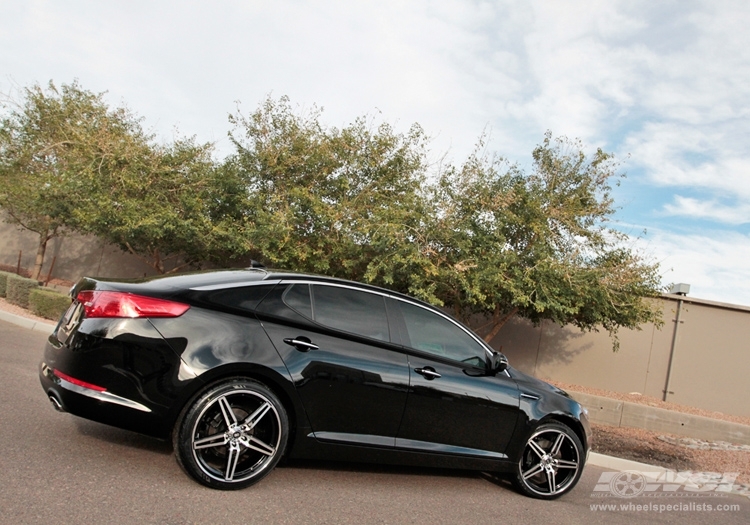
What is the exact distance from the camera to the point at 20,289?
1409 cm

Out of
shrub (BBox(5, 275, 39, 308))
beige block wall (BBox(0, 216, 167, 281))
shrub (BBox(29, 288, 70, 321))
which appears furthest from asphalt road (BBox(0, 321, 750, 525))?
beige block wall (BBox(0, 216, 167, 281))

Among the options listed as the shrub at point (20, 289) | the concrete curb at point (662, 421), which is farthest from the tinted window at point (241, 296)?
the shrub at point (20, 289)

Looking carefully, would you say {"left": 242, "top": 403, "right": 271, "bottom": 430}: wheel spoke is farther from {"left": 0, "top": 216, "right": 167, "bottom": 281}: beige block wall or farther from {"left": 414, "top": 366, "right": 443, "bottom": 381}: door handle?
{"left": 0, "top": 216, "right": 167, "bottom": 281}: beige block wall

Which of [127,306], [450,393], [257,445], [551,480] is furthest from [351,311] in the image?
[551,480]

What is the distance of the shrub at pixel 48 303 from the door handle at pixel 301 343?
1003 centimetres

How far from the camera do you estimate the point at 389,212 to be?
467 inches

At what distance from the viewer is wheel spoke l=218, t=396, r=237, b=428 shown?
12.6ft

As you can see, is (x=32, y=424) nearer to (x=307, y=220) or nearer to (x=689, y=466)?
(x=689, y=466)

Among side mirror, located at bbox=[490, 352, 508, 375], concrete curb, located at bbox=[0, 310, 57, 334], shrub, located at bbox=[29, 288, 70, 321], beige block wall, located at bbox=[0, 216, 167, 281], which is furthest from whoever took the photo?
beige block wall, located at bbox=[0, 216, 167, 281]

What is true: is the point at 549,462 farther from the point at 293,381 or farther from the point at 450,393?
the point at 293,381

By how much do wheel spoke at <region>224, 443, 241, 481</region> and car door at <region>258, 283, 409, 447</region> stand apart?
0.54m

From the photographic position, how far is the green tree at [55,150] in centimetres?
1484

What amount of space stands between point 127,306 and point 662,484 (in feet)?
20.0

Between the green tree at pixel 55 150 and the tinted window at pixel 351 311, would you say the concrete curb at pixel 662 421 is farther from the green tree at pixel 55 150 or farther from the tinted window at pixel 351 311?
the green tree at pixel 55 150
